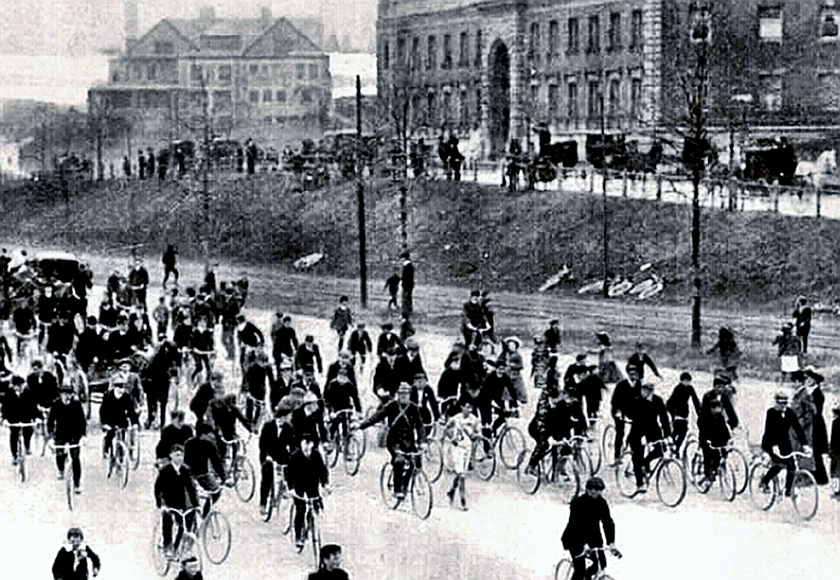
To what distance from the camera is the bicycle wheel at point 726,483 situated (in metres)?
20.6

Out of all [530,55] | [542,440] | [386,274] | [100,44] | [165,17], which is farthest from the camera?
[165,17]

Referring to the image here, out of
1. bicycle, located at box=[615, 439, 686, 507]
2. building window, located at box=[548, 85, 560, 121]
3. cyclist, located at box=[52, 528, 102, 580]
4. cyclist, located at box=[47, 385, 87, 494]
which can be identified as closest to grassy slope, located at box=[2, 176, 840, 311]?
building window, located at box=[548, 85, 560, 121]

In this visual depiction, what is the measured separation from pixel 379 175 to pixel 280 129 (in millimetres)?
40893

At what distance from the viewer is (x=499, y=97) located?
71.9 m

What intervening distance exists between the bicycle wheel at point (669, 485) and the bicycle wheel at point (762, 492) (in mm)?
929

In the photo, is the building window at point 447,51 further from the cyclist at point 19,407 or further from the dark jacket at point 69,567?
the dark jacket at point 69,567

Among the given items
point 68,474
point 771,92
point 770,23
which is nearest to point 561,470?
point 68,474

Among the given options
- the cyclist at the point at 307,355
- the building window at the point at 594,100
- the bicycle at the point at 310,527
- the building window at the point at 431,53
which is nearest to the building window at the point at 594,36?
the building window at the point at 594,100

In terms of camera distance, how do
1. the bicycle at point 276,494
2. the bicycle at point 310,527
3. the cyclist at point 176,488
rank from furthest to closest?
1. the bicycle at point 276,494
2. the bicycle at point 310,527
3. the cyclist at point 176,488

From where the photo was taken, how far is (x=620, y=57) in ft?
204

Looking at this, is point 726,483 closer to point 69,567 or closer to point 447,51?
point 69,567

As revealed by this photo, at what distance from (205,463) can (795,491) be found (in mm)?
7356

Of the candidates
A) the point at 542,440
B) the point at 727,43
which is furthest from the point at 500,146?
the point at 542,440

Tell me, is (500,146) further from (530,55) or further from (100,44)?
(100,44)
